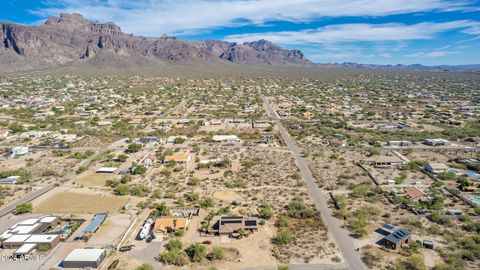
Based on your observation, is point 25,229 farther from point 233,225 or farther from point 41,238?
point 233,225

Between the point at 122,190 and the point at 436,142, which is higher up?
the point at 436,142

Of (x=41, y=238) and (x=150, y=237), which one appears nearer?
(x=41, y=238)

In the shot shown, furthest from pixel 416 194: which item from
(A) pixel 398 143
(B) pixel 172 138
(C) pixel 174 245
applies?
(B) pixel 172 138

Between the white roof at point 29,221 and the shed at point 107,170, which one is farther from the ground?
the shed at point 107,170

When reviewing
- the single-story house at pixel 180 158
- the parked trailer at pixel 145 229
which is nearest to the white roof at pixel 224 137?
the single-story house at pixel 180 158

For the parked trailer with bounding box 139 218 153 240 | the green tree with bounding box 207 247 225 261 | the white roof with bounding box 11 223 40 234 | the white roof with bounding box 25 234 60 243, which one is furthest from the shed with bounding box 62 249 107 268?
the green tree with bounding box 207 247 225 261

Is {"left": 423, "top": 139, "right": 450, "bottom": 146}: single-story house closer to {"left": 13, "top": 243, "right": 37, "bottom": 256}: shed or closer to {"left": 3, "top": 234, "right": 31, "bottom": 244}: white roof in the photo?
{"left": 13, "top": 243, "right": 37, "bottom": 256}: shed

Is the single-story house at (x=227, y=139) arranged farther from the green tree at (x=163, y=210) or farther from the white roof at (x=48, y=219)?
the white roof at (x=48, y=219)
